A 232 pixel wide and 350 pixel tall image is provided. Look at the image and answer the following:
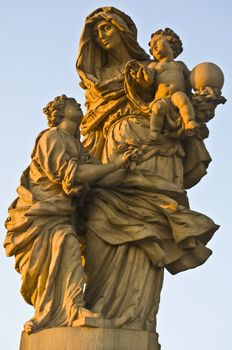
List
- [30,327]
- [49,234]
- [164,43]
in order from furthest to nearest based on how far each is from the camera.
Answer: [164,43] → [49,234] → [30,327]

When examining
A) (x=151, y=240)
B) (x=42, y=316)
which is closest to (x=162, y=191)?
(x=151, y=240)

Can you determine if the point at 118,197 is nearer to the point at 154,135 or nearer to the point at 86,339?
the point at 154,135

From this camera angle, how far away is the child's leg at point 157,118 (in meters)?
10.9

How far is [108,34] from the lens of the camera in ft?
38.5

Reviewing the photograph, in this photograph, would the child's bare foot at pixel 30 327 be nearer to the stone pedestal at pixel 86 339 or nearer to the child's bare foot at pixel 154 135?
the stone pedestal at pixel 86 339

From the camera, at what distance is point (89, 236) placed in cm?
1058

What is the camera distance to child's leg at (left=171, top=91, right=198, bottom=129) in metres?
10.8

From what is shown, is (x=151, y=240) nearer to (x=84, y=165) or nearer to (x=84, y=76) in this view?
(x=84, y=165)

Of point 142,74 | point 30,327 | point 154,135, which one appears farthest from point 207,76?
point 30,327

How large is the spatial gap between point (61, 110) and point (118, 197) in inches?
45.9

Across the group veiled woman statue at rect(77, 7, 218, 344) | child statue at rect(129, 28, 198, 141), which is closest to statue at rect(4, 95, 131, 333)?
veiled woman statue at rect(77, 7, 218, 344)

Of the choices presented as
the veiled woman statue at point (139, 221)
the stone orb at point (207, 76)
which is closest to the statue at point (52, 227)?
the veiled woman statue at point (139, 221)

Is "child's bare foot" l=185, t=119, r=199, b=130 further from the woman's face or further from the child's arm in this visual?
the woman's face

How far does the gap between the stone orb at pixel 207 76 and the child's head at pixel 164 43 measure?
0.58 m
